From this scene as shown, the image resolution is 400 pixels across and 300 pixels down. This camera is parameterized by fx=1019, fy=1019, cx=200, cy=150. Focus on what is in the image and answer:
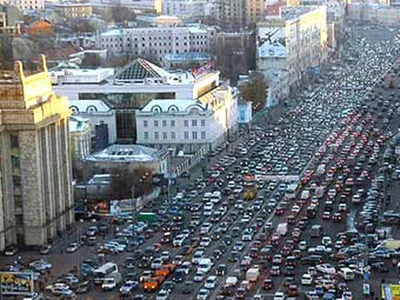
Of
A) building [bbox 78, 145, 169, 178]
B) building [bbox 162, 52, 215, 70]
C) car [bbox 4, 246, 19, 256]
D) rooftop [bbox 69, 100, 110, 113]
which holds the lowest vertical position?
car [bbox 4, 246, 19, 256]

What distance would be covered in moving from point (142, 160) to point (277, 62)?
2933 centimetres

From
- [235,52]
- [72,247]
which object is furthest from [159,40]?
[72,247]

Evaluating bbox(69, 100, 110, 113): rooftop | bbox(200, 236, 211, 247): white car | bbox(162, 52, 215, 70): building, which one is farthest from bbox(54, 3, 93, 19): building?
bbox(200, 236, 211, 247): white car

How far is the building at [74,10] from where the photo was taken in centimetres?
10447

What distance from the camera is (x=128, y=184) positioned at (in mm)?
34906

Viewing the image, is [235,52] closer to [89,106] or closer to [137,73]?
[137,73]

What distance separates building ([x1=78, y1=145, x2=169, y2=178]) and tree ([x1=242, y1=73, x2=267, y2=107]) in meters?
17.3

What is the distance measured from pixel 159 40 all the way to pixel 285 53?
596 inches

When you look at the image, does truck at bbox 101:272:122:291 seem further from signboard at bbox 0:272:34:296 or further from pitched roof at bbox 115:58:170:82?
pitched roof at bbox 115:58:170:82

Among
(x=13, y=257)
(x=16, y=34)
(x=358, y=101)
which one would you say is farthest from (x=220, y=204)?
(x=16, y=34)

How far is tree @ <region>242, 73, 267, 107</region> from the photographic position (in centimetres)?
5528

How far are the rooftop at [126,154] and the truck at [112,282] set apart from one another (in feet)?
37.3

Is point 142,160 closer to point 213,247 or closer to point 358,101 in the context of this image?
point 213,247

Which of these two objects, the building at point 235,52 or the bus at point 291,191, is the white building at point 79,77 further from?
the building at point 235,52
